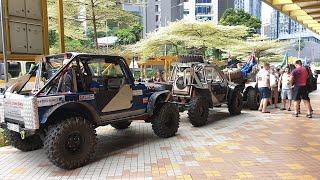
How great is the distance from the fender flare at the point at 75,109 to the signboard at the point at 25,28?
2.80 meters

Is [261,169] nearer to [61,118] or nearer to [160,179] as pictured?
[160,179]

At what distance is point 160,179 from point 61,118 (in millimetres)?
2027

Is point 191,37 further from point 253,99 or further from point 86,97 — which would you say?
point 86,97

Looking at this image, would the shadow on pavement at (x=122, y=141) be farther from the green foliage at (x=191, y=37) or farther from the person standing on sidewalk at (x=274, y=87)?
the green foliage at (x=191, y=37)

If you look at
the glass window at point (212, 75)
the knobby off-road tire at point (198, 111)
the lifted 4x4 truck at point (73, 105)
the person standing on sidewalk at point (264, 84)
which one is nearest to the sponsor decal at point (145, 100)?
the lifted 4x4 truck at point (73, 105)

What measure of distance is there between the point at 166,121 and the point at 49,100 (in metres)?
3.01

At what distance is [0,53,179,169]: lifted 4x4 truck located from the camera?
6.15 meters

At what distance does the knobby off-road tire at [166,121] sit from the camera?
8289mm

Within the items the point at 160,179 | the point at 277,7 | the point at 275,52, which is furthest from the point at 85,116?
the point at 275,52

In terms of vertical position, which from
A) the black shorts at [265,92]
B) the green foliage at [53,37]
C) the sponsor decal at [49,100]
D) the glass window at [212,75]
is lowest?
the black shorts at [265,92]

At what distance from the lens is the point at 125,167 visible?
635 cm

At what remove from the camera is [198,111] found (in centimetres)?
979

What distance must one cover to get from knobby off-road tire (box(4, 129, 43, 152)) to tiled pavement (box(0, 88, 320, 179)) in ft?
0.55

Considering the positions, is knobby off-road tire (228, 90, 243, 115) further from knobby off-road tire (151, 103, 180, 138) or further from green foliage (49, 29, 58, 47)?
green foliage (49, 29, 58, 47)
